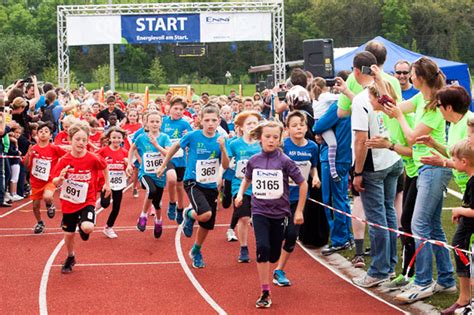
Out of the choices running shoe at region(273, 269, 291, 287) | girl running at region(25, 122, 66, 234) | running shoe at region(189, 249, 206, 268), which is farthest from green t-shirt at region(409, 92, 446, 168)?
girl running at region(25, 122, 66, 234)

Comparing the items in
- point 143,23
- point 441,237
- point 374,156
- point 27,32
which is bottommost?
point 441,237

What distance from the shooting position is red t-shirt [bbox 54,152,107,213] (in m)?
9.78

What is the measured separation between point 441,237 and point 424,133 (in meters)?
1.07

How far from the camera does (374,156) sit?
8320 millimetres

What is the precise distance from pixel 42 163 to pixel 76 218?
262cm

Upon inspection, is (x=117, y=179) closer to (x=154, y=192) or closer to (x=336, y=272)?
(x=154, y=192)

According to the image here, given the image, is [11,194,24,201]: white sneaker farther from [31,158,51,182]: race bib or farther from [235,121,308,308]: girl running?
[235,121,308,308]: girl running

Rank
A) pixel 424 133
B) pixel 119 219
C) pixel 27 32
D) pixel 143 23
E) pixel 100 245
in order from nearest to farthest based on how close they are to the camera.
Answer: pixel 424 133, pixel 100 245, pixel 119 219, pixel 143 23, pixel 27 32

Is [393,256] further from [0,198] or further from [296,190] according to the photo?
[0,198]

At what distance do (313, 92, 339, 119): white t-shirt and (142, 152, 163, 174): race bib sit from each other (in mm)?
2698

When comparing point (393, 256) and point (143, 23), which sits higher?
point (143, 23)

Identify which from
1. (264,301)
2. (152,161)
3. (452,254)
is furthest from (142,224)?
(452,254)

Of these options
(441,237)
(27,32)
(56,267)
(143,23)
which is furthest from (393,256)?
(27,32)

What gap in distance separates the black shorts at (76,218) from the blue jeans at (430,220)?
393 centimetres
